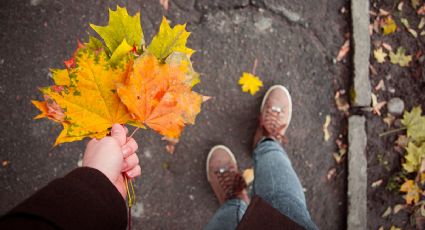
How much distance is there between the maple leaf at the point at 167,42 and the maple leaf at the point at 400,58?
1.86 metres

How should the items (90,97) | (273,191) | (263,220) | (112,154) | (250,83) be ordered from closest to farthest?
(90,97) < (112,154) < (263,220) < (273,191) < (250,83)

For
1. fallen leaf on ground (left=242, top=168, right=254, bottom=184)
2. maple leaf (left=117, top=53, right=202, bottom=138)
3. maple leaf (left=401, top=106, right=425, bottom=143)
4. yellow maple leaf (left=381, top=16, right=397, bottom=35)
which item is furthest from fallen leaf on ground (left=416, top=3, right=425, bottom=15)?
maple leaf (left=117, top=53, right=202, bottom=138)

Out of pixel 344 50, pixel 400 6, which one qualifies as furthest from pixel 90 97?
pixel 400 6

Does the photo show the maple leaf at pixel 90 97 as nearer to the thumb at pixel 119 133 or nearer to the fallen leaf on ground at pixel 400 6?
the thumb at pixel 119 133

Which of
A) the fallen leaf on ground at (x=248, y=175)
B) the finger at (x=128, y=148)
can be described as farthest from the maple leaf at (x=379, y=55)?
the finger at (x=128, y=148)

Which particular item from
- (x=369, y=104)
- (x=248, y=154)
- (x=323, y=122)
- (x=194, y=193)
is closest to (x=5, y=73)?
(x=194, y=193)

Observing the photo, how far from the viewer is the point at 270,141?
6.90ft

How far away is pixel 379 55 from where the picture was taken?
2.33 meters

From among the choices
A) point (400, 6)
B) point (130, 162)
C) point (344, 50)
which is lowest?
point (130, 162)

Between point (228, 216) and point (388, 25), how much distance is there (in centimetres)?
173

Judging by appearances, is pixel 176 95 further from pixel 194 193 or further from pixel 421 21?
pixel 421 21

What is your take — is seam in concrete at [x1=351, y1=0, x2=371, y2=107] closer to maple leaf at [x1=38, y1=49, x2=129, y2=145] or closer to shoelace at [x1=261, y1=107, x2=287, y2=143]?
shoelace at [x1=261, y1=107, x2=287, y2=143]

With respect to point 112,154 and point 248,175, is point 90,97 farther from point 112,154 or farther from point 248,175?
point 248,175

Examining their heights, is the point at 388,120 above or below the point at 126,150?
above
